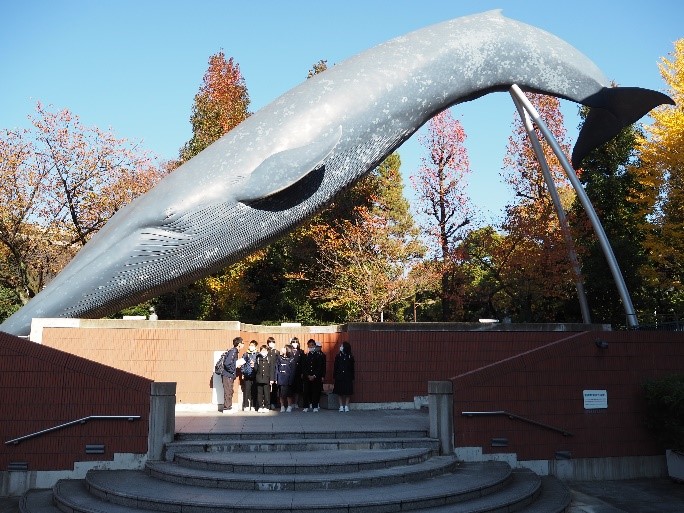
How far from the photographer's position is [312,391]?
13547 millimetres

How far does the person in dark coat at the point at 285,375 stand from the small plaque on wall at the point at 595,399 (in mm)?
5823

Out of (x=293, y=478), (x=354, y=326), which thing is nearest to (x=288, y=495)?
(x=293, y=478)

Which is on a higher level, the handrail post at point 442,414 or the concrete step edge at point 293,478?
the handrail post at point 442,414

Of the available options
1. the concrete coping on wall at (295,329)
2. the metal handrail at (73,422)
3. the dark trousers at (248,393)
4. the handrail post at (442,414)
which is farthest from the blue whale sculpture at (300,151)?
the concrete coping on wall at (295,329)

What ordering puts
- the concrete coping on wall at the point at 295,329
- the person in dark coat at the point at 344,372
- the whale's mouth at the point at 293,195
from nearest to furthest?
the whale's mouth at the point at 293,195, the person in dark coat at the point at 344,372, the concrete coping on wall at the point at 295,329

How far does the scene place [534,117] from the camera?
1377 centimetres

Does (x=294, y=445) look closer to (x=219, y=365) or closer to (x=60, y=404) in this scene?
(x=60, y=404)

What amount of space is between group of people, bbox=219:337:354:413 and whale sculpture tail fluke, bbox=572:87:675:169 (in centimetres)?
658

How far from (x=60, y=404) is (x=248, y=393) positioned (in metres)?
5.30

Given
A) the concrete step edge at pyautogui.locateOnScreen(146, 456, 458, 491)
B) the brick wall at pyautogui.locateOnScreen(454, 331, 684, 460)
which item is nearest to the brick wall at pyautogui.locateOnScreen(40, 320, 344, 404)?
the concrete step edge at pyautogui.locateOnScreen(146, 456, 458, 491)

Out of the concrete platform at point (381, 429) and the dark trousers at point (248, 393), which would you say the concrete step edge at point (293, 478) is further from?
the dark trousers at point (248, 393)

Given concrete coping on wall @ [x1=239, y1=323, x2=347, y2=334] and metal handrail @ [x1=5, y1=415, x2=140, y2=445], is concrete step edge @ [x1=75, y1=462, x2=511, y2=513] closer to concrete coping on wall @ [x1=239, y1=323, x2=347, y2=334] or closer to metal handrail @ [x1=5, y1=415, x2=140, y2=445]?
metal handrail @ [x1=5, y1=415, x2=140, y2=445]

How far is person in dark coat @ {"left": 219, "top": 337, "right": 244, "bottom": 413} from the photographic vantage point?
42.9ft

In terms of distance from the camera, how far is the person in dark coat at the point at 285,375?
13.3 metres
